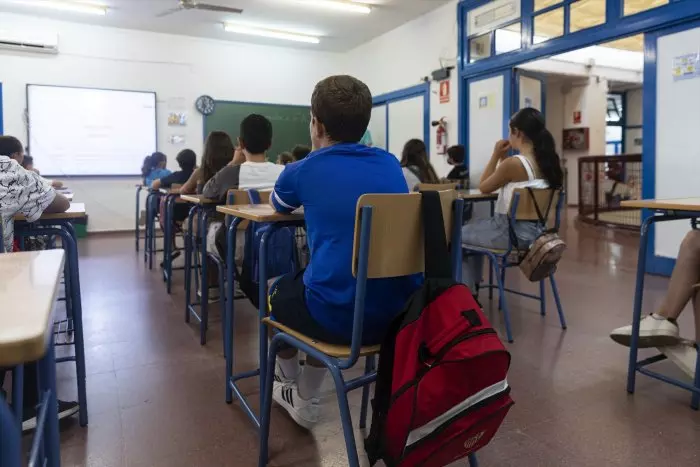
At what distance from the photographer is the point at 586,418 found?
185 centimetres

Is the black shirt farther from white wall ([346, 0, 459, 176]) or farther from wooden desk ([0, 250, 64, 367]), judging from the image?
wooden desk ([0, 250, 64, 367])

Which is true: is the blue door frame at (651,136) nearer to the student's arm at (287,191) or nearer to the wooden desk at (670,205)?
the wooden desk at (670,205)

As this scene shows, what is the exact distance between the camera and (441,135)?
6969 millimetres

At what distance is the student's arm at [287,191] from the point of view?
135 cm

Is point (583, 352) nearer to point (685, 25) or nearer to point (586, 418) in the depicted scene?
point (586, 418)

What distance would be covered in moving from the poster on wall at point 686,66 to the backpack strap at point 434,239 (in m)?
3.74

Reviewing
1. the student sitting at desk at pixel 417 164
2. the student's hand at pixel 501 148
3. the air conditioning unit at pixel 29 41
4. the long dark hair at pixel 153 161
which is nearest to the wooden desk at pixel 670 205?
the student's hand at pixel 501 148

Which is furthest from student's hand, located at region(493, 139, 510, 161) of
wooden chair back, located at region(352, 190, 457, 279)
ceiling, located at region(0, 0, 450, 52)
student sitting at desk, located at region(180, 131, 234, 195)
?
ceiling, located at region(0, 0, 450, 52)

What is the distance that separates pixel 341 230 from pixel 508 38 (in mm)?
5396

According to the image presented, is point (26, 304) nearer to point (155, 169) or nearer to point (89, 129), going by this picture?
point (155, 169)

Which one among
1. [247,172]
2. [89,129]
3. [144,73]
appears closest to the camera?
[247,172]

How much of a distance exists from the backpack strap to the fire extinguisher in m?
5.92

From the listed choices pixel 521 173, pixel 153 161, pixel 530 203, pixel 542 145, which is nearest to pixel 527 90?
pixel 542 145

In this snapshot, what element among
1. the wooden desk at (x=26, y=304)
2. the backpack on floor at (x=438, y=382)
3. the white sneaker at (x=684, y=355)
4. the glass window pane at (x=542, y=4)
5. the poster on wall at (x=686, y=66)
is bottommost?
the white sneaker at (x=684, y=355)
